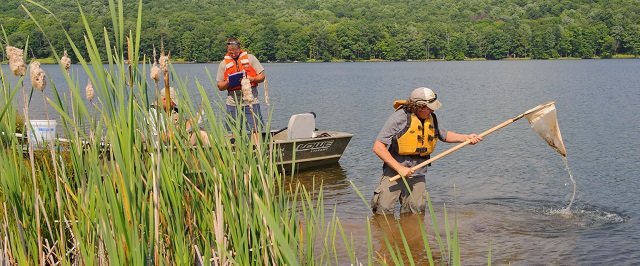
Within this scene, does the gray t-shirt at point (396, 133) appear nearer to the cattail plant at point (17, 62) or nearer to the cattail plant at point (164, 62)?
the cattail plant at point (164, 62)

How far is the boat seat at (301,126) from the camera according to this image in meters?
12.8

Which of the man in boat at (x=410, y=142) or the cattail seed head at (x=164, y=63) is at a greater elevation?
the cattail seed head at (x=164, y=63)

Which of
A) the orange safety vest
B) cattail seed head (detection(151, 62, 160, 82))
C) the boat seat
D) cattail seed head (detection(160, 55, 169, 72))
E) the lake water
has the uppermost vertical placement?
cattail seed head (detection(160, 55, 169, 72))

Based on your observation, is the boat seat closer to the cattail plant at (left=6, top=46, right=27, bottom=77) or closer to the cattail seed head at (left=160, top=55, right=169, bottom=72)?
the cattail seed head at (left=160, top=55, right=169, bottom=72)

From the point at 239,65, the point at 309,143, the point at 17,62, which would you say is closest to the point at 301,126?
the point at 309,143

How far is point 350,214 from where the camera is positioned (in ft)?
32.4

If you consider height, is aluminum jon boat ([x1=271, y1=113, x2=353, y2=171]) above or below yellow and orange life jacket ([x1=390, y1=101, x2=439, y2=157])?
below

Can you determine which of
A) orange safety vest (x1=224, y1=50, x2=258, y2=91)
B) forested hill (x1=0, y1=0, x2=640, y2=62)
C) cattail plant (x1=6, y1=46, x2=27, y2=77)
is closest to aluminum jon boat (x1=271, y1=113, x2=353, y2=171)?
orange safety vest (x1=224, y1=50, x2=258, y2=91)

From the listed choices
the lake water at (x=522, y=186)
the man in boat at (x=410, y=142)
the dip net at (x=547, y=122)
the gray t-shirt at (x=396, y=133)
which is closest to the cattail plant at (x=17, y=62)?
the lake water at (x=522, y=186)

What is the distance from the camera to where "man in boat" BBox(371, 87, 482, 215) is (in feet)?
25.9

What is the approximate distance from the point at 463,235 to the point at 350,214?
158 centimetres

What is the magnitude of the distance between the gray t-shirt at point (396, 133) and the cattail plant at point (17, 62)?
464 cm

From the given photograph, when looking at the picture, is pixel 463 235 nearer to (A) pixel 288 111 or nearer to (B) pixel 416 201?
(B) pixel 416 201

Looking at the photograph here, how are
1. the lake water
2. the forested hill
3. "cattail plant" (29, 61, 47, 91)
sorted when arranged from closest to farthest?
"cattail plant" (29, 61, 47, 91) < the lake water < the forested hill
